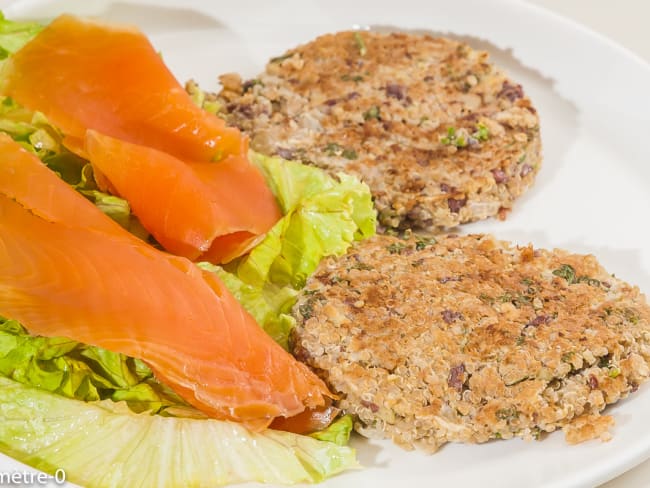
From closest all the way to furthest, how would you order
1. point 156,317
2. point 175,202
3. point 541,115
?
point 156,317 → point 175,202 → point 541,115

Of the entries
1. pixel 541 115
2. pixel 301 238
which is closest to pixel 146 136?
pixel 301 238

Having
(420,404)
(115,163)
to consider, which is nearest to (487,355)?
(420,404)

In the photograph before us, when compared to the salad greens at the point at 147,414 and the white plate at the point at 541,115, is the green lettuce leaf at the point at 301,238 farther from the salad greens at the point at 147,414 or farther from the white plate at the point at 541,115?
the white plate at the point at 541,115

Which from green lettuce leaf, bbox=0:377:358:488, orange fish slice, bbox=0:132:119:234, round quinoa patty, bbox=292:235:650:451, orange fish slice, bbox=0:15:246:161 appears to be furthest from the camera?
orange fish slice, bbox=0:15:246:161

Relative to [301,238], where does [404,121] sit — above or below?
above

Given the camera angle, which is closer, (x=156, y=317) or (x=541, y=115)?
(x=156, y=317)

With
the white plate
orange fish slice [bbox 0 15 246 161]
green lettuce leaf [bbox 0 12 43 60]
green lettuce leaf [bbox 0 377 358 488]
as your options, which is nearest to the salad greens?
green lettuce leaf [bbox 0 377 358 488]

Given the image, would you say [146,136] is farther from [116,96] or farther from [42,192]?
[42,192]

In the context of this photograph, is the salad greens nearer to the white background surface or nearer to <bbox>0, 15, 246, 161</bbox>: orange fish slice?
<bbox>0, 15, 246, 161</bbox>: orange fish slice
